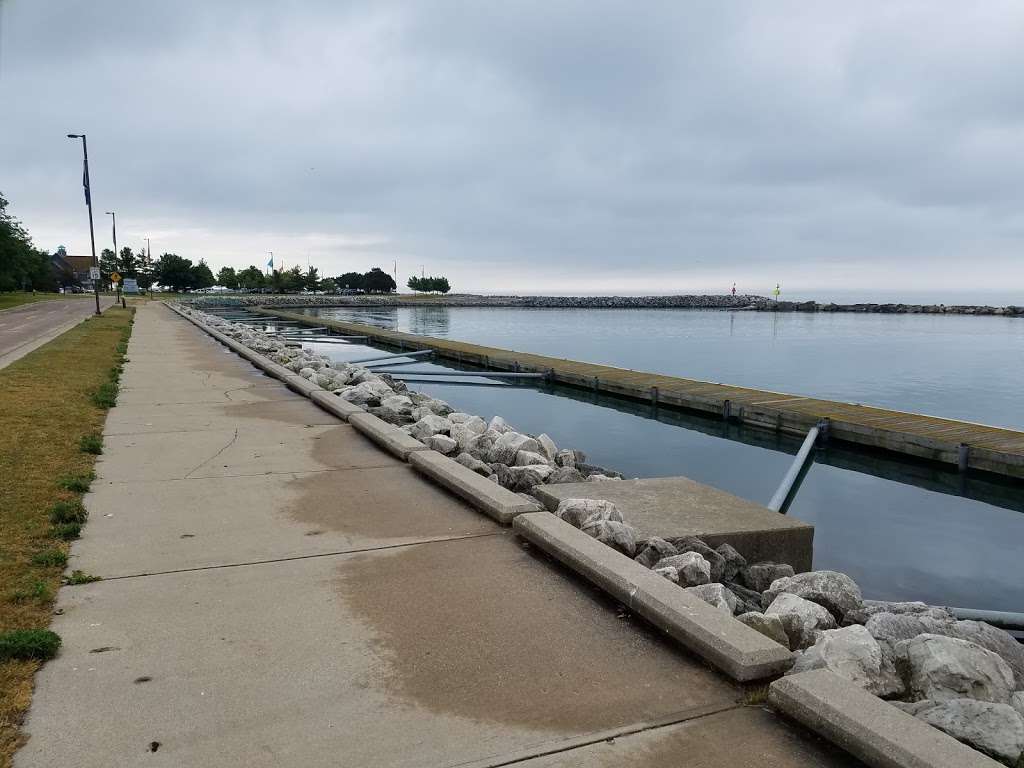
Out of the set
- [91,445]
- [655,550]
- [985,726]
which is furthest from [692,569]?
[91,445]

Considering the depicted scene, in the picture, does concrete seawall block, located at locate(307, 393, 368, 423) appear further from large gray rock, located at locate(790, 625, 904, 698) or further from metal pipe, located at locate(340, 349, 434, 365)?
metal pipe, located at locate(340, 349, 434, 365)

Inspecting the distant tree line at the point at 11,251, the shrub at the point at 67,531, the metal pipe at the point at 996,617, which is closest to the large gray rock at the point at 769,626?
the metal pipe at the point at 996,617

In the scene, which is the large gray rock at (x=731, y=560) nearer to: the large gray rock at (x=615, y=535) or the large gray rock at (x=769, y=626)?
the large gray rock at (x=615, y=535)

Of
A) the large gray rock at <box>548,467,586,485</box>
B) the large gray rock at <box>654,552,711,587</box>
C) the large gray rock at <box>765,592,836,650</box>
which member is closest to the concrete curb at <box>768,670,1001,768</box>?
the large gray rock at <box>765,592,836,650</box>

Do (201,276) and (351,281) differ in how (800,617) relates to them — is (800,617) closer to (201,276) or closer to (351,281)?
(201,276)

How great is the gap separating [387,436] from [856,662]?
558 cm

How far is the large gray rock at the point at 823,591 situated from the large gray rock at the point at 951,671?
90cm

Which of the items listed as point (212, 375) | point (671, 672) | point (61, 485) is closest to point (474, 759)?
point (671, 672)

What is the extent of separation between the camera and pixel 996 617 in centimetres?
579

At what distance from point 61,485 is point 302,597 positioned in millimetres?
3187

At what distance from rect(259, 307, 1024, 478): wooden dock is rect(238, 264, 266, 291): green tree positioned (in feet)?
425

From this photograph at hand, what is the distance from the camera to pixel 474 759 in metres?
2.65

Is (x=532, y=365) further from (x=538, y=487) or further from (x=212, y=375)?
(x=538, y=487)

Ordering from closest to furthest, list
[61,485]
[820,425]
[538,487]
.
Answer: [61,485]
[538,487]
[820,425]
